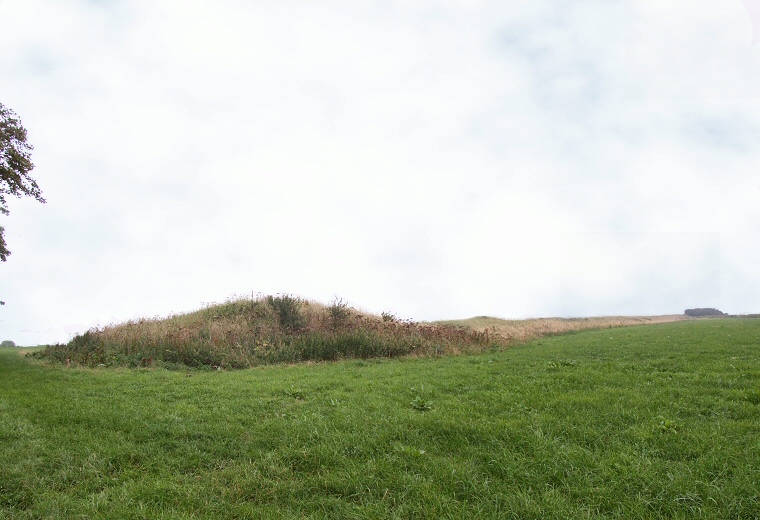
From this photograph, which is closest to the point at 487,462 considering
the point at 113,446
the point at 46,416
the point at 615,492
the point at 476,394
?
the point at 615,492

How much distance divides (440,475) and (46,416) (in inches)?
295

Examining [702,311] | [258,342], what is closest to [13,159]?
[258,342]

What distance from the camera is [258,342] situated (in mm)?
17734

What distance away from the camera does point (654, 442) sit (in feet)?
18.9

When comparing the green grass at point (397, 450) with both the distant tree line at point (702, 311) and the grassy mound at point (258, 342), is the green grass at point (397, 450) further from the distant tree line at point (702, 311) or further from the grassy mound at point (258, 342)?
the distant tree line at point (702, 311)

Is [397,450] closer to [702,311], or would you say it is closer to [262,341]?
[262,341]

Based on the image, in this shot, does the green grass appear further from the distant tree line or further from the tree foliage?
the distant tree line

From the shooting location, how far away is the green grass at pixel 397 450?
462 centimetres

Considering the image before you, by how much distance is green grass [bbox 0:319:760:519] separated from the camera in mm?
4621

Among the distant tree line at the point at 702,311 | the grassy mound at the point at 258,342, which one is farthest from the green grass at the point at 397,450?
the distant tree line at the point at 702,311

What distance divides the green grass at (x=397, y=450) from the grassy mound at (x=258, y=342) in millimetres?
6681

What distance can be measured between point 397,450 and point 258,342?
13.3 m

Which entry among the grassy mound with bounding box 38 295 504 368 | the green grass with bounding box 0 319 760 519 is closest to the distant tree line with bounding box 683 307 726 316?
the grassy mound with bounding box 38 295 504 368

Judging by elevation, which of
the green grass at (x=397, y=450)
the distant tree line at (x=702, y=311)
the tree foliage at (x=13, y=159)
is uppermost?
the tree foliage at (x=13, y=159)
